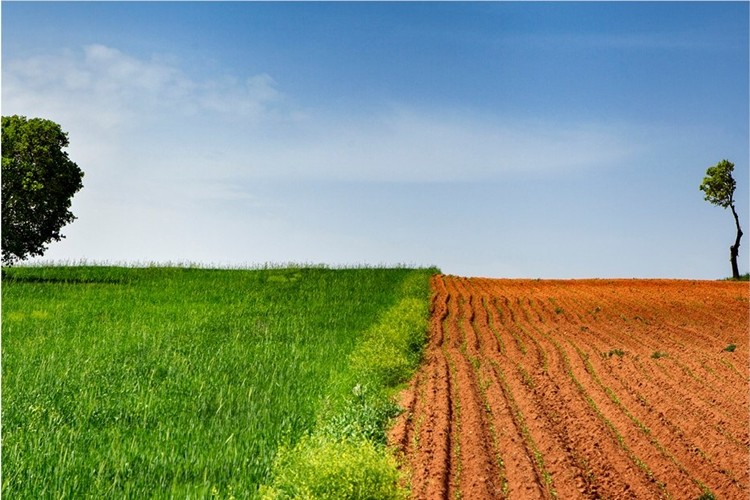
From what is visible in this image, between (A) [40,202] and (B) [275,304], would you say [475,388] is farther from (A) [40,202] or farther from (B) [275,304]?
(A) [40,202]

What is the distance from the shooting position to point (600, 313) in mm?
26984

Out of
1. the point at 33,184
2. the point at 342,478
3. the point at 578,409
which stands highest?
the point at 33,184

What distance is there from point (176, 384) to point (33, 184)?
28.7 metres

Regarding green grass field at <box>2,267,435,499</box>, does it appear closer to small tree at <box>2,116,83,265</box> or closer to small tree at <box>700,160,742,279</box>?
small tree at <box>2,116,83,265</box>

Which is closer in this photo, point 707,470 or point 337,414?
point 707,470

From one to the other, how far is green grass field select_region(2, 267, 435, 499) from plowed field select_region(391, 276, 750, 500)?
1.22 metres

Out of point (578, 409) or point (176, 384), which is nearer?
point (578, 409)

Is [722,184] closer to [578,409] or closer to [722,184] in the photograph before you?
[722,184]

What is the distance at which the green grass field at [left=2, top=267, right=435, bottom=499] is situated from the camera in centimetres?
886

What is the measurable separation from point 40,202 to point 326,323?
23.8 m

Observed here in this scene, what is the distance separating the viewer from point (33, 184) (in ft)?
124

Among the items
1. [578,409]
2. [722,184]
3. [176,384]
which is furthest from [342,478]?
[722,184]

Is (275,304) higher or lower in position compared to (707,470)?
higher

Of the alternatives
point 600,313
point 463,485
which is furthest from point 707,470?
point 600,313
